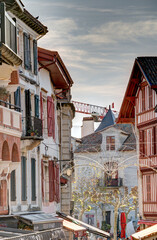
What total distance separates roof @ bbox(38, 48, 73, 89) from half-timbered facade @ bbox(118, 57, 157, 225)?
4.76 m

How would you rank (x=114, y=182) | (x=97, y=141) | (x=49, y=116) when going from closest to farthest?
(x=49, y=116)
(x=114, y=182)
(x=97, y=141)

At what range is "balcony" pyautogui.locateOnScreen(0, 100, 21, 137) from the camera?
79.6 ft

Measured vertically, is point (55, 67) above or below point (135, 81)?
below

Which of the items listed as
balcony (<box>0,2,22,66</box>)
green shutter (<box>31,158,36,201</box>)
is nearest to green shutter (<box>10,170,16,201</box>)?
green shutter (<box>31,158,36,201</box>)

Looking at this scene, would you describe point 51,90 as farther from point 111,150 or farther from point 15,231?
point 111,150

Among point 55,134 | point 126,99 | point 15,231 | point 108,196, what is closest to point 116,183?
point 108,196

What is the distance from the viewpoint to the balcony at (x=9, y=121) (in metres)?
24.2

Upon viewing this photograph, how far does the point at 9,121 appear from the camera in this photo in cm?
2509

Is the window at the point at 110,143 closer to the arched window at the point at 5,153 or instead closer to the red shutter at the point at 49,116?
the red shutter at the point at 49,116

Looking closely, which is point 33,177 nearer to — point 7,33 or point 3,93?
point 3,93

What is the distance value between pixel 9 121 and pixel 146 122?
2141cm

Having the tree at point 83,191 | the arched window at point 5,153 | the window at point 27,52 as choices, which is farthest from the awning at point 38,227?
the tree at point 83,191

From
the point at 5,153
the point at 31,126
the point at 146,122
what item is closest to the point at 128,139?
the point at 146,122

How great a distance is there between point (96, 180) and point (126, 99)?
3351 cm
